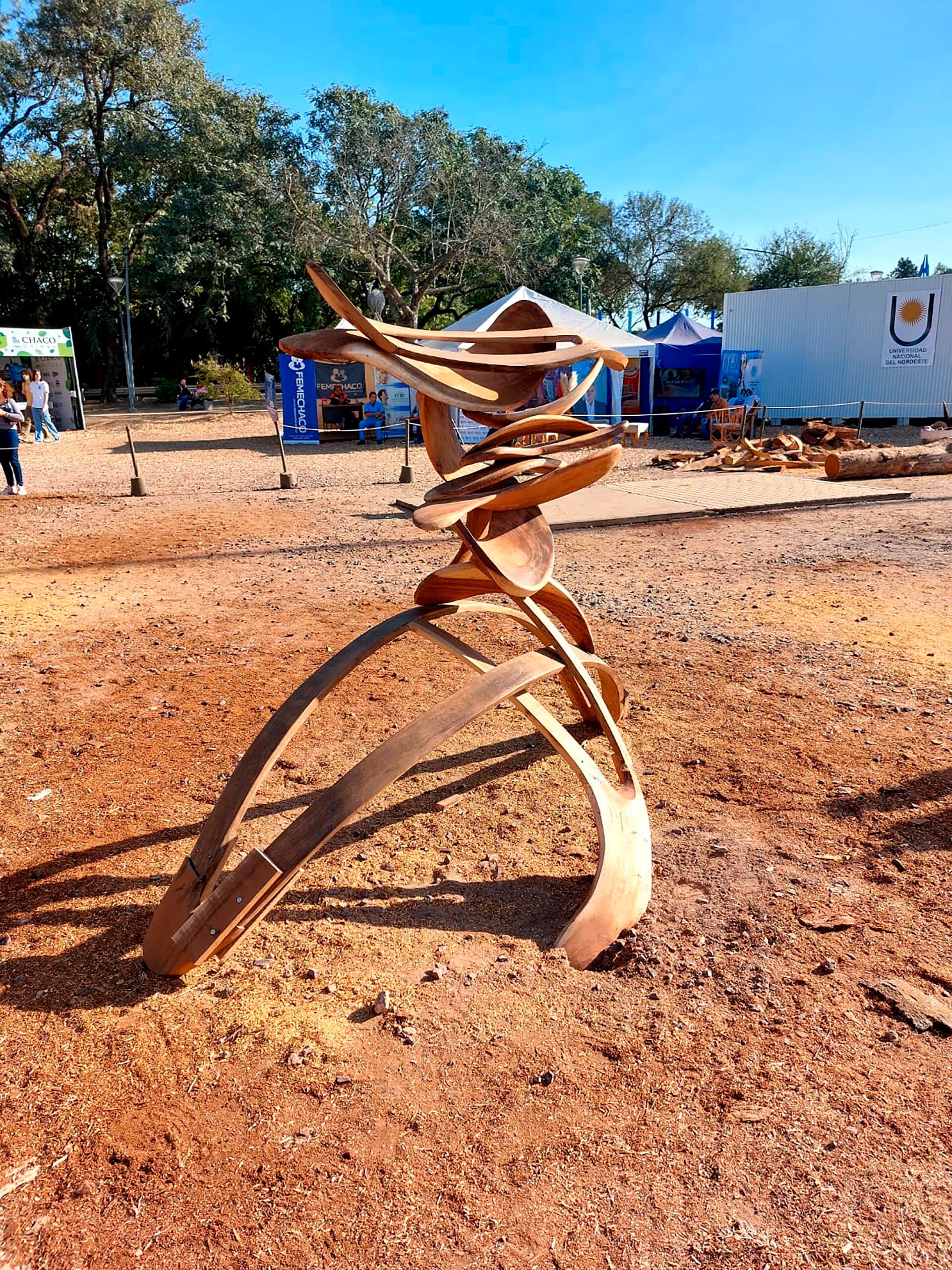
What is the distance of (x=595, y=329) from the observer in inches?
703

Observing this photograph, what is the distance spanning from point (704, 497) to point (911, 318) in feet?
38.6

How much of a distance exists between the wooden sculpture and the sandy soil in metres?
0.25

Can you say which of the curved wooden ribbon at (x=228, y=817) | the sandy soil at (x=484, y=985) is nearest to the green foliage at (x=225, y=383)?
the sandy soil at (x=484, y=985)

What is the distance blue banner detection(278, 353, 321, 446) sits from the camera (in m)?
18.4

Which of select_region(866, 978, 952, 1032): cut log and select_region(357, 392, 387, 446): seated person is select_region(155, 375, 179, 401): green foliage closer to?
select_region(357, 392, 387, 446): seated person

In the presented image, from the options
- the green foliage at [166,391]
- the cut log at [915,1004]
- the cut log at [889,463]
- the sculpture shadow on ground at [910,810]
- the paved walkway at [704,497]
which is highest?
the green foliage at [166,391]

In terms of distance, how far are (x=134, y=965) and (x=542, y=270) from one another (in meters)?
29.2

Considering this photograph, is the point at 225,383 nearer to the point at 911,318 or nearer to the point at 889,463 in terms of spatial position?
the point at 911,318

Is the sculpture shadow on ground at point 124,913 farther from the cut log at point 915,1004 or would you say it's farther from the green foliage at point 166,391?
the green foliage at point 166,391

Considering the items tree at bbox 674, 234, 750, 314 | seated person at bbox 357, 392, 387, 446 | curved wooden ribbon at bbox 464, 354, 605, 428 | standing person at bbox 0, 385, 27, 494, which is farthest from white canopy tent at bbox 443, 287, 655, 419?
tree at bbox 674, 234, 750, 314

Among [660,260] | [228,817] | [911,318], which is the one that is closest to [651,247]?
[660,260]

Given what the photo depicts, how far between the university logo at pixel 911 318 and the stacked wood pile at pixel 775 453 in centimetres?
415

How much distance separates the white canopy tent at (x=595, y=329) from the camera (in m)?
17.8

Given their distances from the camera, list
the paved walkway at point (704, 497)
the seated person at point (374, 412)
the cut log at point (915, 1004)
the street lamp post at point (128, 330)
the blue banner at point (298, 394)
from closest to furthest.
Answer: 1. the cut log at point (915, 1004)
2. the paved walkway at point (704, 497)
3. the blue banner at point (298, 394)
4. the seated person at point (374, 412)
5. the street lamp post at point (128, 330)
